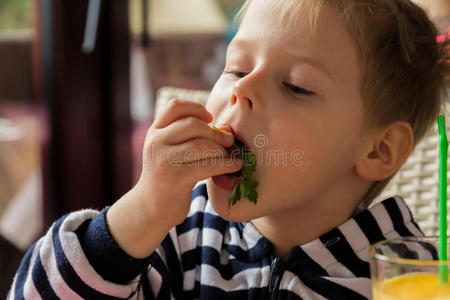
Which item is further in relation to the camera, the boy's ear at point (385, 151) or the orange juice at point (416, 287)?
the boy's ear at point (385, 151)

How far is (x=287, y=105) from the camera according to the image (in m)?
0.95

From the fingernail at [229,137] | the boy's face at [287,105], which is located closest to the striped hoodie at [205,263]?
the boy's face at [287,105]

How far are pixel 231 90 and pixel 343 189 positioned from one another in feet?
1.01

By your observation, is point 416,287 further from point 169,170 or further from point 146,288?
point 146,288

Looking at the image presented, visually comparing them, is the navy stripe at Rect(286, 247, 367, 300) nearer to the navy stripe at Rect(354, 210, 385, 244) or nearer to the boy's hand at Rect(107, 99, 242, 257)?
the navy stripe at Rect(354, 210, 385, 244)

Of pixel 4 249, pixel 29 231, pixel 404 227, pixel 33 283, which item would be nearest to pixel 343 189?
pixel 404 227

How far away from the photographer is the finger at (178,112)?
913 millimetres

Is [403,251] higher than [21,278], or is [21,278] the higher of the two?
[403,251]

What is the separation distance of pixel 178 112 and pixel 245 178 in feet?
0.50

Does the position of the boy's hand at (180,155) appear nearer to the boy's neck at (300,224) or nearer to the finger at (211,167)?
the finger at (211,167)

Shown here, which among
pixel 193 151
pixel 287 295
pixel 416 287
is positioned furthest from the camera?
pixel 287 295

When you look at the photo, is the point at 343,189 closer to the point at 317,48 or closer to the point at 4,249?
the point at 317,48

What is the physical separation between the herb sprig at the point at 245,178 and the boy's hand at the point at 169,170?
12 mm

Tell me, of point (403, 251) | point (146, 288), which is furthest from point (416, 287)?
point (146, 288)
